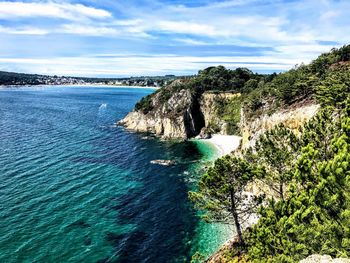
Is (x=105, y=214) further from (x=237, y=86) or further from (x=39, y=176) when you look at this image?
(x=237, y=86)

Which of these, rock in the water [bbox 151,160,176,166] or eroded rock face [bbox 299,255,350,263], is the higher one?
eroded rock face [bbox 299,255,350,263]

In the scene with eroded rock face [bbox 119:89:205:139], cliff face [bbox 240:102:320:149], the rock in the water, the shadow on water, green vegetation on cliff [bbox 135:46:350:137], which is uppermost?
green vegetation on cliff [bbox 135:46:350:137]

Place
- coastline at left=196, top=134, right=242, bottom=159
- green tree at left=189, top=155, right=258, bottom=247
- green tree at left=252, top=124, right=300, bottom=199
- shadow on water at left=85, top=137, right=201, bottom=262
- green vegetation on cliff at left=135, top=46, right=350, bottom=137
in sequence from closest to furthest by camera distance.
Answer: green tree at left=252, top=124, right=300, bottom=199
green tree at left=189, top=155, right=258, bottom=247
shadow on water at left=85, top=137, right=201, bottom=262
green vegetation on cliff at left=135, top=46, right=350, bottom=137
coastline at left=196, top=134, right=242, bottom=159

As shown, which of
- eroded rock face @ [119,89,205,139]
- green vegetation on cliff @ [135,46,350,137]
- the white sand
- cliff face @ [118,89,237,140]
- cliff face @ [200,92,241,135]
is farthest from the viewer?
cliff face @ [200,92,241,135]

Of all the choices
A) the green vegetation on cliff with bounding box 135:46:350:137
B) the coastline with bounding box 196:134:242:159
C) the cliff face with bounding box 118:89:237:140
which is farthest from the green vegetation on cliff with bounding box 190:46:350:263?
the cliff face with bounding box 118:89:237:140

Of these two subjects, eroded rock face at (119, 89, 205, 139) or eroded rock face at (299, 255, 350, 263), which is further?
eroded rock face at (119, 89, 205, 139)

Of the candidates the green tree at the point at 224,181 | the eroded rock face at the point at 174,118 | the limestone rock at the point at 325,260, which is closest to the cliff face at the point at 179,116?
the eroded rock face at the point at 174,118

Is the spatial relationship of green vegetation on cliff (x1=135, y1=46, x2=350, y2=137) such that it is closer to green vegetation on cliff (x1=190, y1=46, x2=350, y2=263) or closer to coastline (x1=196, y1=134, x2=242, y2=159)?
coastline (x1=196, y1=134, x2=242, y2=159)

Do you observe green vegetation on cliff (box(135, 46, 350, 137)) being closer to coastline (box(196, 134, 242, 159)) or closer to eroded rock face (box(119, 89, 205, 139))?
eroded rock face (box(119, 89, 205, 139))
